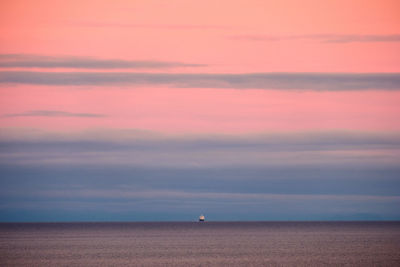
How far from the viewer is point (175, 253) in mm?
93125

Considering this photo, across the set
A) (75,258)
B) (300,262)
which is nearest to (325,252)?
(300,262)

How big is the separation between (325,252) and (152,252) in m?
24.7

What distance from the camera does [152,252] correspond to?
95.7 metres

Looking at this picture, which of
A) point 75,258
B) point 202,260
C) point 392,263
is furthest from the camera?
point 75,258

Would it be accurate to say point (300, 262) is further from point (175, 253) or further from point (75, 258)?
point (75, 258)

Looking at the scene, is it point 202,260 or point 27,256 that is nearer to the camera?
point 202,260

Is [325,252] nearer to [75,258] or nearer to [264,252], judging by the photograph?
[264,252]

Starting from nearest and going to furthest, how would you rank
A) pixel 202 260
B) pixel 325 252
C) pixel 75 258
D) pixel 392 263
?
pixel 392 263 < pixel 202 260 < pixel 75 258 < pixel 325 252

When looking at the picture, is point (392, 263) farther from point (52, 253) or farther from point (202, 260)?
point (52, 253)

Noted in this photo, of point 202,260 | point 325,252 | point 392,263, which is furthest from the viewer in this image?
point 325,252

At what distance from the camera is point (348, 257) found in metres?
83.6

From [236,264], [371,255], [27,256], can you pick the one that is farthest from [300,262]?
[27,256]

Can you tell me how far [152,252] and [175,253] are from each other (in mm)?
4298

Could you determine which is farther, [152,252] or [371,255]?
[152,252]
